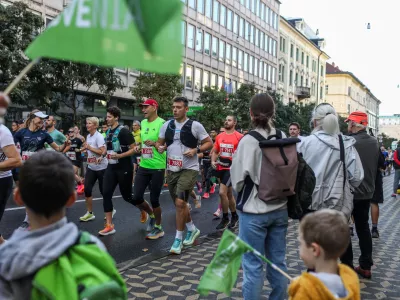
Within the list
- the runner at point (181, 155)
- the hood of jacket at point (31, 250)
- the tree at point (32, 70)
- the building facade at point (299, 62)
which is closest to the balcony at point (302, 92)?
Result: the building facade at point (299, 62)

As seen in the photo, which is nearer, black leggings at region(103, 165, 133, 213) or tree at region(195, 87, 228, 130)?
black leggings at region(103, 165, 133, 213)

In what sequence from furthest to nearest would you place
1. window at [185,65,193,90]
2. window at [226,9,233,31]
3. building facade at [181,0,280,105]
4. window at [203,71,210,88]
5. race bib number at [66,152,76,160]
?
window at [226,9,233,31]
window at [203,71,210,88]
building facade at [181,0,280,105]
window at [185,65,193,90]
race bib number at [66,152,76,160]

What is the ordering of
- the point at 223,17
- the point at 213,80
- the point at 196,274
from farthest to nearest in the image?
the point at 223,17 < the point at 213,80 < the point at 196,274

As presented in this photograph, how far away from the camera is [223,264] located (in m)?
2.49

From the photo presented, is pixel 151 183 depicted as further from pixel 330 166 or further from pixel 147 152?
pixel 330 166

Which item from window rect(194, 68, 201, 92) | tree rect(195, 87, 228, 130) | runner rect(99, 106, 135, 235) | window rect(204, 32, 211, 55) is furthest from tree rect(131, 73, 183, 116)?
runner rect(99, 106, 135, 235)

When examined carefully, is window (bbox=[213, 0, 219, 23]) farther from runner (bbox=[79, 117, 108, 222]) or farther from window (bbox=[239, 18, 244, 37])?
runner (bbox=[79, 117, 108, 222])

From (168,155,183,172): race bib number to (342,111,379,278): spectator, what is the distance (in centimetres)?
216

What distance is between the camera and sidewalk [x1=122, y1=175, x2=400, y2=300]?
459cm

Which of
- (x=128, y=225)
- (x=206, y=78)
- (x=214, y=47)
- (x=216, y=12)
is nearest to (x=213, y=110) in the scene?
(x=206, y=78)

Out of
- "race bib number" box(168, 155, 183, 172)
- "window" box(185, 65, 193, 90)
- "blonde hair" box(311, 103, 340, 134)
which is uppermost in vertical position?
"window" box(185, 65, 193, 90)

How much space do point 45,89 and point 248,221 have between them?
16769 millimetres

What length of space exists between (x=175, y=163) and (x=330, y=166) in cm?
239

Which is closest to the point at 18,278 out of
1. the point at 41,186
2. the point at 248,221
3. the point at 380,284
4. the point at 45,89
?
the point at 41,186
